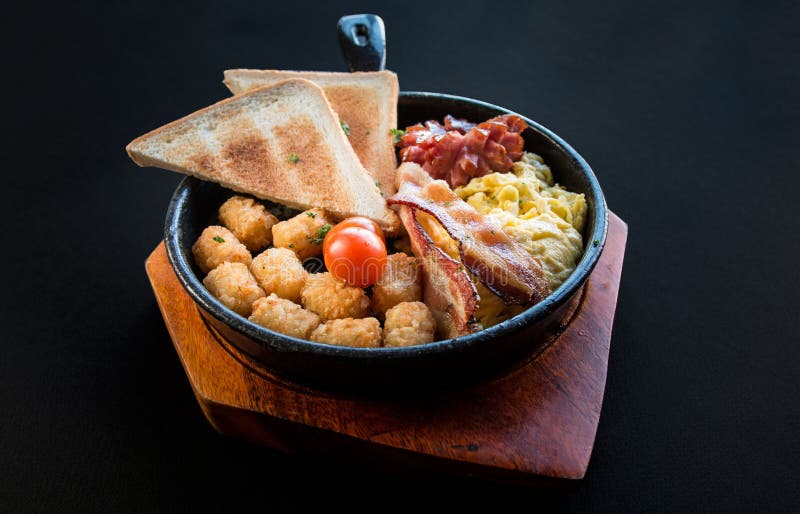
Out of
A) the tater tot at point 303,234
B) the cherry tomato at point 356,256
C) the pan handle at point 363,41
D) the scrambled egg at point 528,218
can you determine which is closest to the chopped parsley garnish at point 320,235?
the tater tot at point 303,234

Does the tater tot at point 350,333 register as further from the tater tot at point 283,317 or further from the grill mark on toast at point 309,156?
the grill mark on toast at point 309,156

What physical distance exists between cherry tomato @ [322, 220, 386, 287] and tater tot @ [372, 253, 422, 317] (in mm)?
51

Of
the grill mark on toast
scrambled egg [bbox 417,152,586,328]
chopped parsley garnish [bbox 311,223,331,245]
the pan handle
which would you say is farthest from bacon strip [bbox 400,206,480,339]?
the pan handle

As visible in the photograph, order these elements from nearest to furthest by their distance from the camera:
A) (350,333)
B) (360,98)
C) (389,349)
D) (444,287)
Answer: (389,349)
(350,333)
(444,287)
(360,98)

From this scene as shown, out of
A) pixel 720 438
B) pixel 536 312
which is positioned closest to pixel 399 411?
pixel 536 312

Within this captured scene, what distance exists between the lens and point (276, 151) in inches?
137

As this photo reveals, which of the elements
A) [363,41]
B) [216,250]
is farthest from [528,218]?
[363,41]

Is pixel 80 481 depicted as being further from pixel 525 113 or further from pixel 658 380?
pixel 525 113

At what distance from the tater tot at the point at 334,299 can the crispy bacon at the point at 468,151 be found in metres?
0.98

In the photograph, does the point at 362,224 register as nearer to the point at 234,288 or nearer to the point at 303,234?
the point at 303,234

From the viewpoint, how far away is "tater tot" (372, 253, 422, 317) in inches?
111

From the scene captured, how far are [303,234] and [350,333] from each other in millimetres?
772

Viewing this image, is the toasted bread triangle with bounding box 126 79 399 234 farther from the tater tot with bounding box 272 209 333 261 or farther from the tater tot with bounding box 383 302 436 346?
the tater tot with bounding box 383 302 436 346

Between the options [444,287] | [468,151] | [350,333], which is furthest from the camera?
[468,151]
